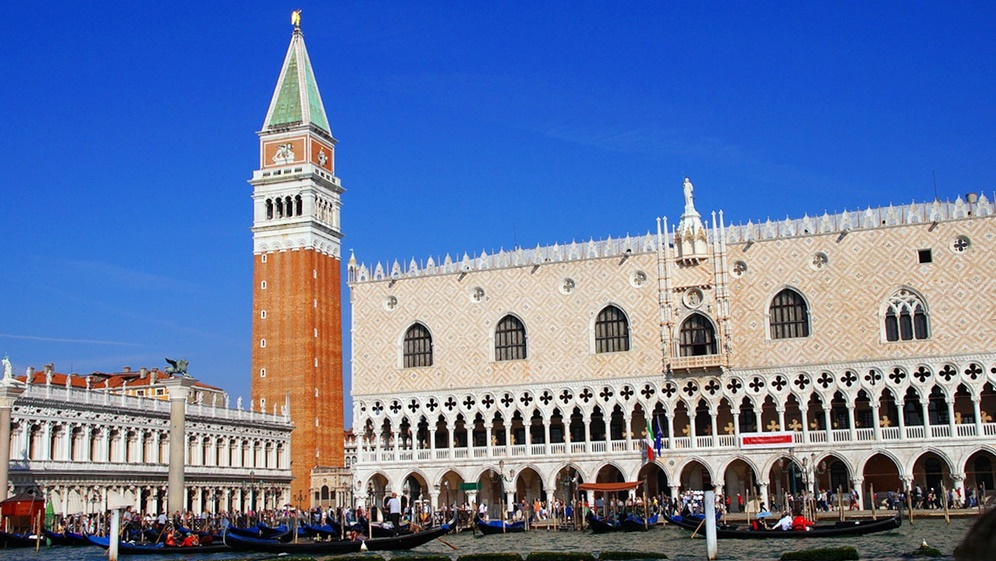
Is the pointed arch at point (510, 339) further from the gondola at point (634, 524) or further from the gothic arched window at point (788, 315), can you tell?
the gondola at point (634, 524)

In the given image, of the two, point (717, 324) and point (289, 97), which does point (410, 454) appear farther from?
point (289, 97)

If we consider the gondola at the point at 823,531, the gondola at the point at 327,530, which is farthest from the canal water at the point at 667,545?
the gondola at the point at 327,530

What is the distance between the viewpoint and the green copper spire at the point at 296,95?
186ft

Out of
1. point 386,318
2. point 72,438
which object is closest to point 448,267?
point 386,318

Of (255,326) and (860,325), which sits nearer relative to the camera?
(860,325)

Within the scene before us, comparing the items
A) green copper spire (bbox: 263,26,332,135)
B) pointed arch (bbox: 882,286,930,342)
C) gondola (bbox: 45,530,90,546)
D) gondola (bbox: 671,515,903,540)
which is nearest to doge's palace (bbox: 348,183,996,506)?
pointed arch (bbox: 882,286,930,342)

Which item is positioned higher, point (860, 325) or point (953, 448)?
point (860, 325)

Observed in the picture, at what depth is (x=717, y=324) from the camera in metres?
37.7

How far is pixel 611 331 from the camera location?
39.4 meters

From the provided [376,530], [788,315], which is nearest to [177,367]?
[376,530]

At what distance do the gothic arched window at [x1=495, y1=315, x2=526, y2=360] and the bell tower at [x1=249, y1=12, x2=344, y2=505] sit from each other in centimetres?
1533

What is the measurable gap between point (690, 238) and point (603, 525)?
1189 cm

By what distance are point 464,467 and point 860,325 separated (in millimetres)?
14564

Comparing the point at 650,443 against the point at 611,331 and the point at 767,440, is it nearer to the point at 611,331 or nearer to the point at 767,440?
the point at 767,440
